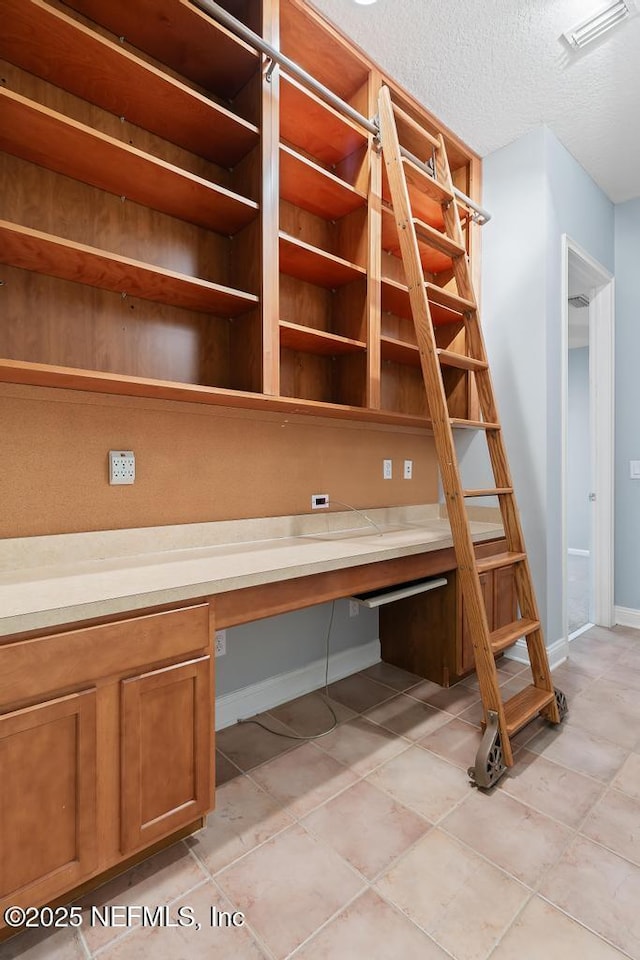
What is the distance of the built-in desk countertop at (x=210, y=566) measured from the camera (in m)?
1.21

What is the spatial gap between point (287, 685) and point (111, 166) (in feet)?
7.45

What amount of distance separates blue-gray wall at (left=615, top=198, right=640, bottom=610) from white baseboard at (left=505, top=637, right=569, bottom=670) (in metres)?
0.95

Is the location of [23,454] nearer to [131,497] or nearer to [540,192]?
[131,497]

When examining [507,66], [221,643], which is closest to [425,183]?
[507,66]

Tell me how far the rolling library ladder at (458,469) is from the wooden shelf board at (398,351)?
0.28 meters

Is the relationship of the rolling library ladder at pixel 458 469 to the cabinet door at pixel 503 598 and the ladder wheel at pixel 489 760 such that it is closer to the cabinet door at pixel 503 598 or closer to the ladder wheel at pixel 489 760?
the ladder wheel at pixel 489 760

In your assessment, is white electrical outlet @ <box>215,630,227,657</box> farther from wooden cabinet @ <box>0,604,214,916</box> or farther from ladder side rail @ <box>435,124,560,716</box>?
ladder side rail @ <box>435,124,560,716</box>

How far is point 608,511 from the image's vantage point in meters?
3.39

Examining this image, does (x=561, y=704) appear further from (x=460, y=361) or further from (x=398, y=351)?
(x=398, y=351)

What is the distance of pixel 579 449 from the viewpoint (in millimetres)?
5934

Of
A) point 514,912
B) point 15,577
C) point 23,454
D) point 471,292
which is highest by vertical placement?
point 471,292

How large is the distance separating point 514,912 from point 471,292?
92.0 inches

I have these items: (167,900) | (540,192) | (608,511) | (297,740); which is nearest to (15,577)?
(167,900)

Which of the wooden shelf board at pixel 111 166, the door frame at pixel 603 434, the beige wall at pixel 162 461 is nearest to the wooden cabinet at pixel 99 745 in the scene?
A: the beige wall at pixel 162 461
